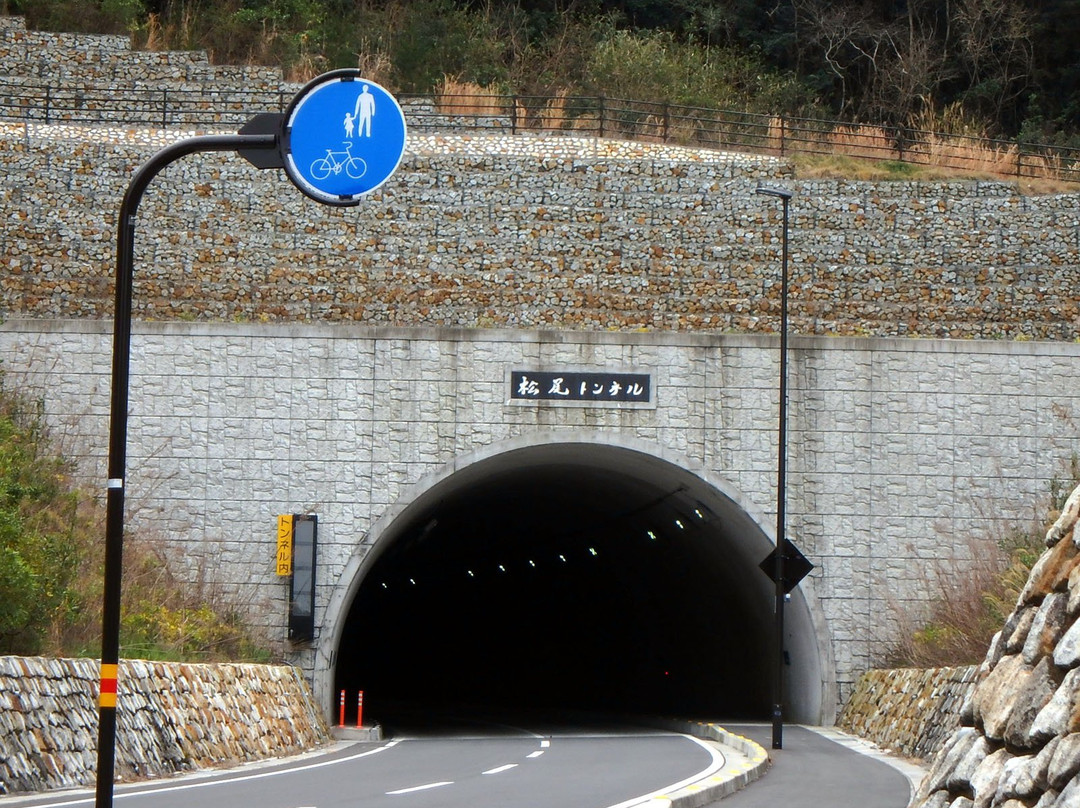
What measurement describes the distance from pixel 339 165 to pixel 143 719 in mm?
9417

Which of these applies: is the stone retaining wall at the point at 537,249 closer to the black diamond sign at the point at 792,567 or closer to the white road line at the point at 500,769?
the black diamond sign at the point at 792,567

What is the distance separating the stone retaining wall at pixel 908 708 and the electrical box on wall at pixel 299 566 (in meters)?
8.84

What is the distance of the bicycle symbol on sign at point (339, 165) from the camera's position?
281 inches

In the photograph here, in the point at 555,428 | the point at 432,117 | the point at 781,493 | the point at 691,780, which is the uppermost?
the point at 432,117

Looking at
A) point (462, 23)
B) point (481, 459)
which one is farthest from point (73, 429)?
point (462, 23)

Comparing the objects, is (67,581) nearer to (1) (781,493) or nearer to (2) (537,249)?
(1) (781,493)

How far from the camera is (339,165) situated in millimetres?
7191

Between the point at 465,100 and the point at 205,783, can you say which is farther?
the point at 465,100

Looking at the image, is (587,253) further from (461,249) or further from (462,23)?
(462,23)

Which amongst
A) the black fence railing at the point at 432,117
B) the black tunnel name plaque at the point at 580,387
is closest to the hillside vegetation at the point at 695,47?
the black fence railing at the point at 432,117

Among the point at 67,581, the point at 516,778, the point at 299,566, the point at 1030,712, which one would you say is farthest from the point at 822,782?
the point at 299,566

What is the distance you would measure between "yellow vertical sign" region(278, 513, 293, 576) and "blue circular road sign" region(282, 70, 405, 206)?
1747cm

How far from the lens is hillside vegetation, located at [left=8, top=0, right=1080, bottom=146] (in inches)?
1594

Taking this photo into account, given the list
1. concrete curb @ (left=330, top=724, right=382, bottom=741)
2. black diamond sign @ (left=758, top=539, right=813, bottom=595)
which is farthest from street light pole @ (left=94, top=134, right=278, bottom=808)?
black diamond sign @ (left=758, top=539, right=813, bottom=595)
